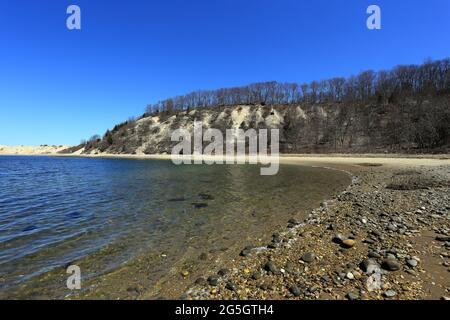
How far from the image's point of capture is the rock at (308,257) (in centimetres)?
594

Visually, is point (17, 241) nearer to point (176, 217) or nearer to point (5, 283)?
point (5, 283)

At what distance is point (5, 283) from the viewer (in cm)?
572

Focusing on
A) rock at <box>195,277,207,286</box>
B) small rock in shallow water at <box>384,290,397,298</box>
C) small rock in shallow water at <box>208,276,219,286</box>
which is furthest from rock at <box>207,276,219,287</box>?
small rock in shallow water at <box>384,290,397,298</box>

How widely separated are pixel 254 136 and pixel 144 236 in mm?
77472

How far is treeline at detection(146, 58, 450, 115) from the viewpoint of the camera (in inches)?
3265

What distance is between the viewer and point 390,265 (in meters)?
5.25

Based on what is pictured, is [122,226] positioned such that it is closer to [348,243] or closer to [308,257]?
[308,257]

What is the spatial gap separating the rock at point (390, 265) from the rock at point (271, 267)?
7.73 feet

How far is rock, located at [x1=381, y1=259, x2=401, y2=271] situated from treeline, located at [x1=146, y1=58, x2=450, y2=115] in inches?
3696

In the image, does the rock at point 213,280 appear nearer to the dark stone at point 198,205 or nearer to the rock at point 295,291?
the rock at point 295,291

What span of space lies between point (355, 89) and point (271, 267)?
349ft

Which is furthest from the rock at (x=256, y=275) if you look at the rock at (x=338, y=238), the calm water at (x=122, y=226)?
the rock at (x=338, y=238)

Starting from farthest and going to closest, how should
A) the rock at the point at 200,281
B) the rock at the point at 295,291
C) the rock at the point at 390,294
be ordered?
the rock at the point at 200,281 < the rock at the point at 295,291 < the rock at the point at 390,294
